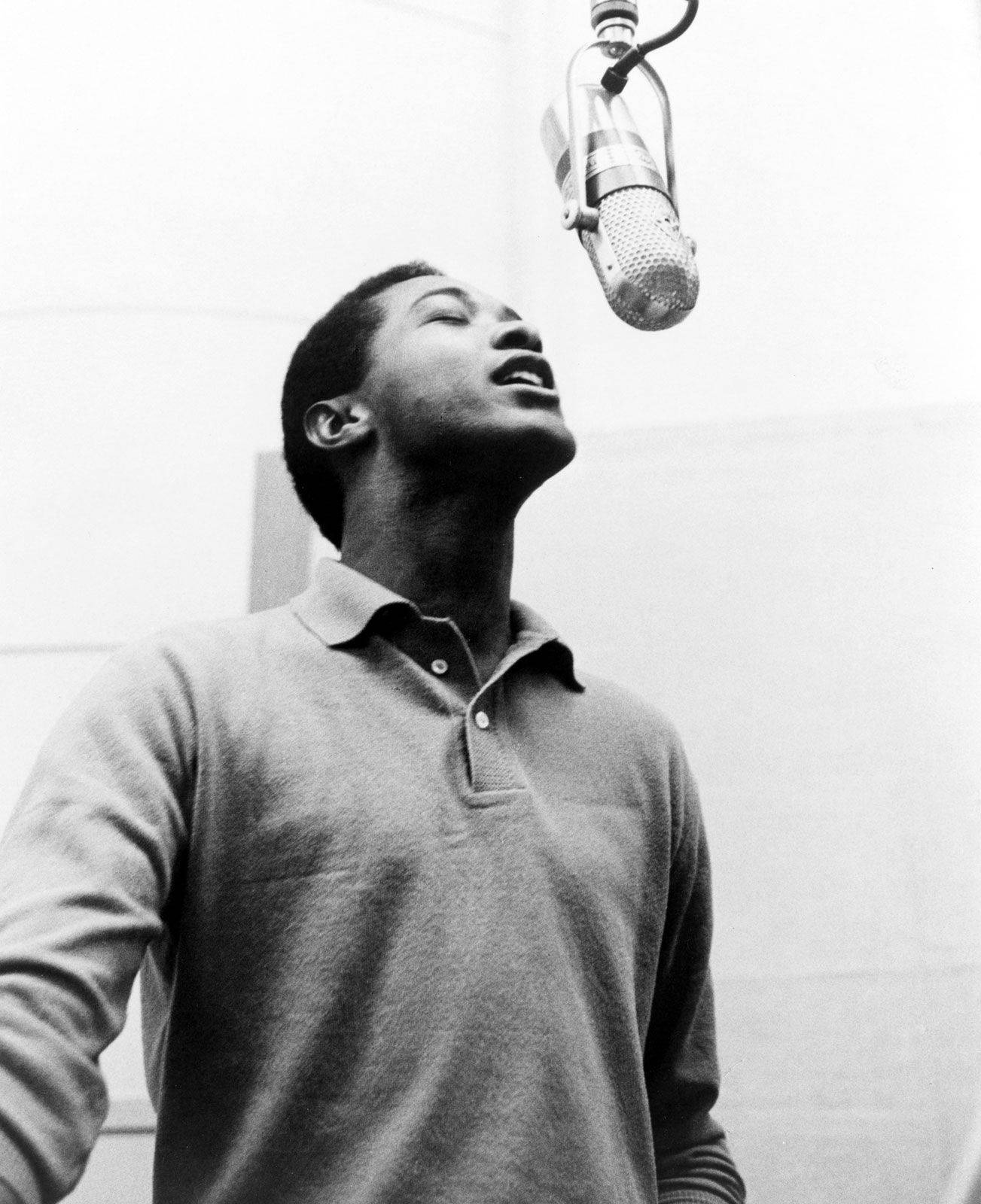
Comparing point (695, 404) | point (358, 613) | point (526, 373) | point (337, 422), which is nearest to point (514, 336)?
point (526, 373)

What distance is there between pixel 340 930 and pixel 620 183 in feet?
1.47

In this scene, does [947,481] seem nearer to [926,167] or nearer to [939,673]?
[939,673]

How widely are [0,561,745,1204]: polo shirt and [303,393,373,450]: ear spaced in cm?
18

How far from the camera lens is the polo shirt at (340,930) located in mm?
689

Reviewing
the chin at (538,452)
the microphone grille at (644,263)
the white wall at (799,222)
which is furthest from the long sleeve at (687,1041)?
the white wall at (799,222)

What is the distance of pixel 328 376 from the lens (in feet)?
3.63

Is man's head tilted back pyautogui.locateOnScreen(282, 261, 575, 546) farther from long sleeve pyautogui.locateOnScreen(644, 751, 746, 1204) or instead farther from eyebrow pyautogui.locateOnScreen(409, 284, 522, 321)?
long sleeve pyautogui.locateOnScreen(644, 751, 746, 1204)

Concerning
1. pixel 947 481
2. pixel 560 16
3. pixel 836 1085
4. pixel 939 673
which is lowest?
pixel 836 1085

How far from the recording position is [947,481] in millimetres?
1334

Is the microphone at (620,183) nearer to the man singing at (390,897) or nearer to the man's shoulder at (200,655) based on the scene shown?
the man singing at (390,897)

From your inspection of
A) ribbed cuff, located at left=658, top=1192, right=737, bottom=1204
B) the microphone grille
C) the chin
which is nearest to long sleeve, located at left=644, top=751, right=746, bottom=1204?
ribbed cuff, located at left=658, top=1192, right=737, bottom=1204

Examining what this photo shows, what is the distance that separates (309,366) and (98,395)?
32cm

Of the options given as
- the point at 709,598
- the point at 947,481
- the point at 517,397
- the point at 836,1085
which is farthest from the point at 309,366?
the point at 836,1085

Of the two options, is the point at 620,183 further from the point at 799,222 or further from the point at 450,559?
the point at 799,222
